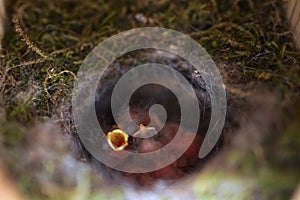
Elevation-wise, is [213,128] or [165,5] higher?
[165,5]

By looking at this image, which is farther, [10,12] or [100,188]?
[10,12]

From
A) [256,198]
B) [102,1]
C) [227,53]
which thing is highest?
[102,1]

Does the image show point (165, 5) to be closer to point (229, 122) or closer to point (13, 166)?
point (229, 122)

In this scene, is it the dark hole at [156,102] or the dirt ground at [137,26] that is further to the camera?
the dark hole at [156,102]

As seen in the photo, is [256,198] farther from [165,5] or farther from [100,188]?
[165,5]

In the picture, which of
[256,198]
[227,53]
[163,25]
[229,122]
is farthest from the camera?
[163,25]

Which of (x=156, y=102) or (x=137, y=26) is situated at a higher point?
(x=137, y=26)

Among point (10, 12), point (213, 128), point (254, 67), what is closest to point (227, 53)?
point (254, 67)

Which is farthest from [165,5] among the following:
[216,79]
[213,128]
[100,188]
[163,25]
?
[100,188]

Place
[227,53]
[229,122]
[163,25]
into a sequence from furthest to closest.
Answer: [163,25] → [227,53] → [229,122]

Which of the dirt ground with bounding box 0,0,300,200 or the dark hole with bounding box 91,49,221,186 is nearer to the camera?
the dirt ground with bounding box 0,0,300,200
